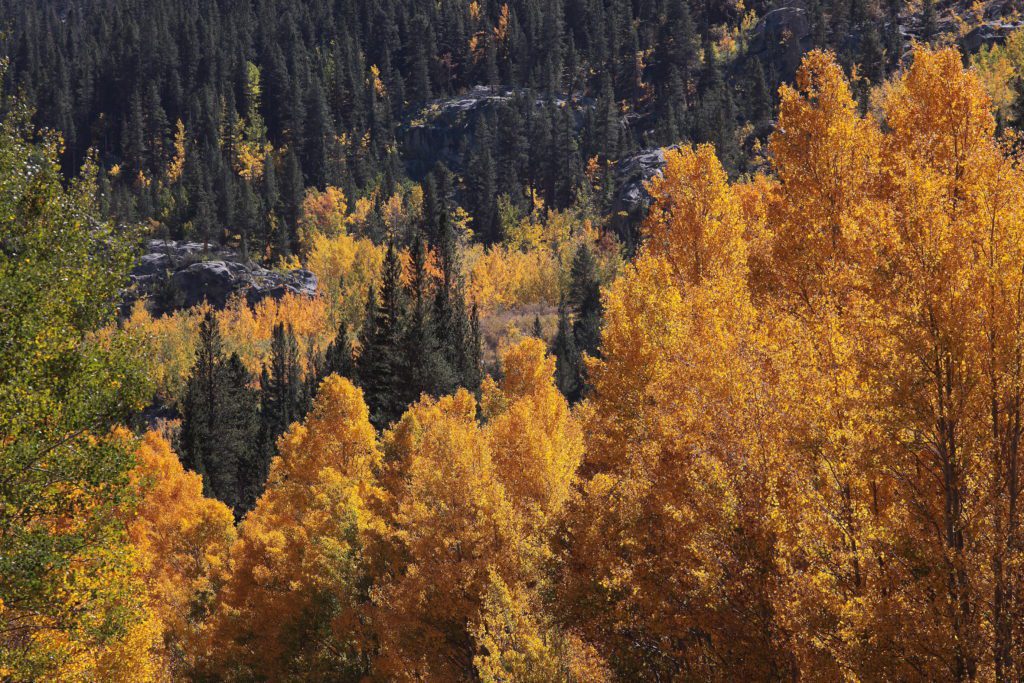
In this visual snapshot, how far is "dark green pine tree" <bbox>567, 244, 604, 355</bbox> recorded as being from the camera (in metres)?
79.7

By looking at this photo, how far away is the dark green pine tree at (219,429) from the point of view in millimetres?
66500

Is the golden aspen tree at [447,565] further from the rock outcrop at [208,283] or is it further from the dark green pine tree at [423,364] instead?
the rock outcrop at [208,283]

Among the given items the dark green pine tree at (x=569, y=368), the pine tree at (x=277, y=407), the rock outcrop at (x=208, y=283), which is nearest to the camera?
the pine tree at (x=277, y=407)

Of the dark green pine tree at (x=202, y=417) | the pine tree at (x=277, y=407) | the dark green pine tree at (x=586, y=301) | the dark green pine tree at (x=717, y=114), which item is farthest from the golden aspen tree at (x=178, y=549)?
the dark green pine tree at (x=717, y=114)

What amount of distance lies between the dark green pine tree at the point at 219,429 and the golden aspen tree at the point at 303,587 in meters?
32.2

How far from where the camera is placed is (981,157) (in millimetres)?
18609

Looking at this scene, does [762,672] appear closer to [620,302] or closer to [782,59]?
[620,302]

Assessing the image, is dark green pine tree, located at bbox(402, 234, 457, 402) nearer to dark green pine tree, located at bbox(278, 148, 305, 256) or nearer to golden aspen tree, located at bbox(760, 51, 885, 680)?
golden aspen tree, located at bbox(760, 51, 885, 680)

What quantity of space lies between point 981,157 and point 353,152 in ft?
613

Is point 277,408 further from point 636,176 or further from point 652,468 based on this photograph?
point 636,176

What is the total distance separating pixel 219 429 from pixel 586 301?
40089 millimetres

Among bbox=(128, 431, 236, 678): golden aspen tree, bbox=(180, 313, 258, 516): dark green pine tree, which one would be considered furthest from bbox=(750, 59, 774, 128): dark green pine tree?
bbox=(128, 431, 236, 678): golden aspen tree

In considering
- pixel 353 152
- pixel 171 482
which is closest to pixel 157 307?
pixel 353 152

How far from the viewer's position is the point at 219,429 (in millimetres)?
68625
